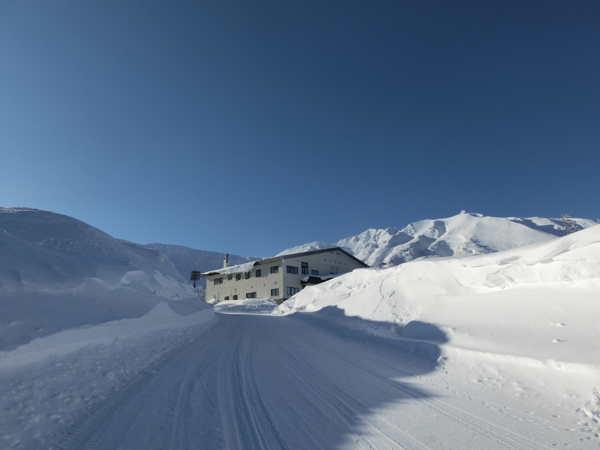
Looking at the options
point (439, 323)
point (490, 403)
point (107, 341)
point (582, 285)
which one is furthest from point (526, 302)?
point (107, 341)

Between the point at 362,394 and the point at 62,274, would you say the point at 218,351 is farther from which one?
the point at 362,394

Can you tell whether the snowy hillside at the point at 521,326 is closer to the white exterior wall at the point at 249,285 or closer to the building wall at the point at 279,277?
the building wall at the point at 279,277

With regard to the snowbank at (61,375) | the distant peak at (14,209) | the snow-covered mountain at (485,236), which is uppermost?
the snow-covered mountain at (485,236)

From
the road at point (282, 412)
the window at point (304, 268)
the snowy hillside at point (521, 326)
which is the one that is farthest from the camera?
the window at point (304, 268)

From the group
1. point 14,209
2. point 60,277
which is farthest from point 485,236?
point 14,209

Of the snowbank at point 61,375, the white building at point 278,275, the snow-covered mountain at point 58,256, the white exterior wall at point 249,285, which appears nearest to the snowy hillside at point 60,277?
the snow-covered mountain at point 58,256

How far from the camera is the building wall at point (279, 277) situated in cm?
4112

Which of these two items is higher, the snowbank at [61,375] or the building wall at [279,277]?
the building wall at [279,277]

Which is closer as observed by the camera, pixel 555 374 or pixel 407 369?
pixel 555 374

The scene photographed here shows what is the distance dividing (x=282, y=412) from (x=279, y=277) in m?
→ 37.7

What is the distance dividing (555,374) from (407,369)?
265cm

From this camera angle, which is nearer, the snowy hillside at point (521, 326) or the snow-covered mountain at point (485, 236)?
the snowy hillside at point (521, 326)

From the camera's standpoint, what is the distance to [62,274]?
6.43m

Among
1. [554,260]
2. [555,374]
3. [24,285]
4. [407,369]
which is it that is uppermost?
[554,260]
